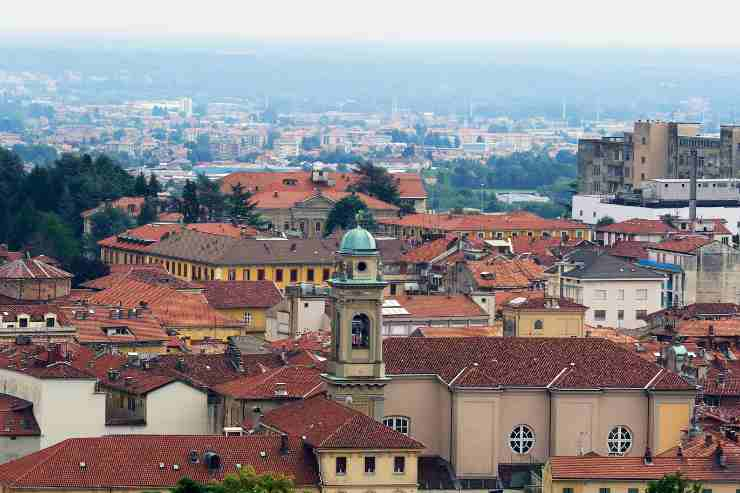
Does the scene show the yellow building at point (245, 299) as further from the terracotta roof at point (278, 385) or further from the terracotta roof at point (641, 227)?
the terracotta roof at point (278, 385)

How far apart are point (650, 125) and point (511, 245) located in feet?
118

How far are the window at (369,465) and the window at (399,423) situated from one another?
4628 millimetres

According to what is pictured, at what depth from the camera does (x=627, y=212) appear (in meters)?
121

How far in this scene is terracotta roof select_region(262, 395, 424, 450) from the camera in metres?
46.9

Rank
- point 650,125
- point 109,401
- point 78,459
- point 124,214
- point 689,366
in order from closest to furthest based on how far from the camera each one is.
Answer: point 78,459 < point 109,401 < point 689,366 < point 124,214 < point 650,125

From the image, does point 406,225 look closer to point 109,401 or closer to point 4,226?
point 4,226

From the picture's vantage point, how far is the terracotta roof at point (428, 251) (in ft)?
308

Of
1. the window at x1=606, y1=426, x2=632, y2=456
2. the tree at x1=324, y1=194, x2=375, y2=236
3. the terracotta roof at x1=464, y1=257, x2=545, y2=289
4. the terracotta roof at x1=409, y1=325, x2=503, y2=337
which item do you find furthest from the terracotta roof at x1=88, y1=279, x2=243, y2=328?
the tree at x1=324, y1=194, x2=375, y2=236

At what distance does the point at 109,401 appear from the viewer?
55656 mm

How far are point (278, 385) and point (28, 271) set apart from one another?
77.9 ft

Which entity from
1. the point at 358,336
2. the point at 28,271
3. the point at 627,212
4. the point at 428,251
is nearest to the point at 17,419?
the point at 358,336

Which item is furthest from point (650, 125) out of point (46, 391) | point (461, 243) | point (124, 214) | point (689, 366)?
point (46, 391)

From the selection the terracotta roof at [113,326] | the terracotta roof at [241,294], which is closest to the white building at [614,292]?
the terracotta roof at [241,294]

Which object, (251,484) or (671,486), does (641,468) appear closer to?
(671,486)
